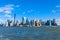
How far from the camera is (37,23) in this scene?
177375mm
